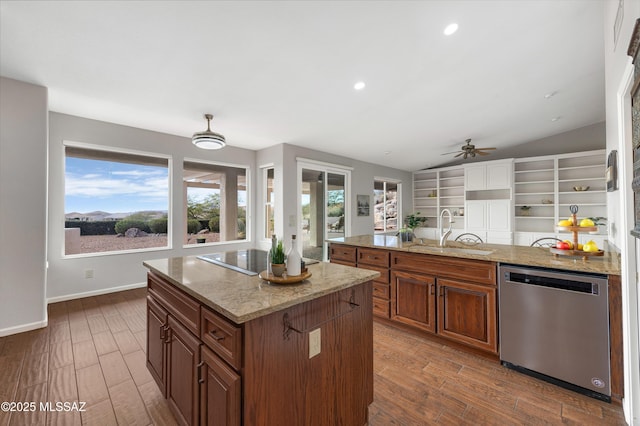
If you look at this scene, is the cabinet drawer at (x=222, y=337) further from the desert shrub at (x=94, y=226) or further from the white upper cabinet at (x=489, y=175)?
the white upper cabinet at (x=489, y=175)

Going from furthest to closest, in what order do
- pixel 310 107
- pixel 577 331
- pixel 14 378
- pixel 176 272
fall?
1. pixel 310 107
2. pixel 14 378
3. pixel 577 331
4. pixel 176 272

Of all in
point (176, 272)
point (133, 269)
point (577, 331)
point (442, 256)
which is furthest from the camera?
point (133, 269)

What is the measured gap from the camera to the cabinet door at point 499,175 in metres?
6.32

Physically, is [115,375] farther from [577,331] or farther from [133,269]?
[577,331]

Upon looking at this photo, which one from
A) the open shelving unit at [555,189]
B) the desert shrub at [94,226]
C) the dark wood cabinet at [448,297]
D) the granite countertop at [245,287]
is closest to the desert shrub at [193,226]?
the desert shrub at [94,226]

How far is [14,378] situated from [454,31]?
468 cm

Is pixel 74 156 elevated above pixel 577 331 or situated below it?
above

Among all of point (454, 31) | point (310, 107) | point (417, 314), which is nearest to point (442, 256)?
point (417, 314)

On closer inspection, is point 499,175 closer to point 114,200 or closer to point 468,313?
point 468,313

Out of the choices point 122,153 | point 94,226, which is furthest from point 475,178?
point 94,226

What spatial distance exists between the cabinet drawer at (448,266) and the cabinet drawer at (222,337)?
207 centimetres

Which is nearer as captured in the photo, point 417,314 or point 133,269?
point 417,314

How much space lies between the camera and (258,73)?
2.81 m

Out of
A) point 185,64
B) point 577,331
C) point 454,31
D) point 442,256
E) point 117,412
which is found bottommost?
point 117,412
